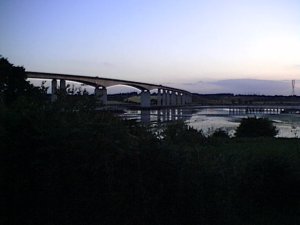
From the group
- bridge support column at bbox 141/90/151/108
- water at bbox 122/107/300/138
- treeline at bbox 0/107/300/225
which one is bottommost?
water at bbox 122/107/300/138

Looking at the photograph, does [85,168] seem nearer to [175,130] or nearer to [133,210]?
[133,210]

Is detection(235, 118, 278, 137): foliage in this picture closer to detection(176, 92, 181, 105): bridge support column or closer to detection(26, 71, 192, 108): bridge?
detection(26, 71, 192, 108): bridge

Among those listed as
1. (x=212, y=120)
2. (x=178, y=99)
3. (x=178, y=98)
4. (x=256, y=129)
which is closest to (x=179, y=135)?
(x=256, y=129)

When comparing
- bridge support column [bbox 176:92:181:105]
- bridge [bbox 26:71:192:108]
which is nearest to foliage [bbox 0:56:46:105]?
bridge [bbox 26:71:192:108]

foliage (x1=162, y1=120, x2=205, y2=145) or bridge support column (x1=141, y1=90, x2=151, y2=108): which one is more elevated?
bridge support column (x1=141, y1=90, x2=151, y2=108)

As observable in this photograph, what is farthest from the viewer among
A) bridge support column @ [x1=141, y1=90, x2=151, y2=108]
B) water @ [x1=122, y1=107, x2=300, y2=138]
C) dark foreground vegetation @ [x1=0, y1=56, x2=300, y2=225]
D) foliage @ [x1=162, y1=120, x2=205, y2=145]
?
bridge support column @ [x1=141, y1=90, x2=151, y2=108]

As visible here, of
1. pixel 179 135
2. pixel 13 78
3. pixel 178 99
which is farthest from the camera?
pixel 178 99

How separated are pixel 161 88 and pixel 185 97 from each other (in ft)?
79.8

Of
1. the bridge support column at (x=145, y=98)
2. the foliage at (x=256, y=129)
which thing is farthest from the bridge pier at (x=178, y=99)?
the foliage at (x=256, y=129)

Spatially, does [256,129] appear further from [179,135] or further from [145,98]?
[145,98]

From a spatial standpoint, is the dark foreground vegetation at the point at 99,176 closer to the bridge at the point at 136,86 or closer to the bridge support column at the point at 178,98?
the bridge at the point at 136,86

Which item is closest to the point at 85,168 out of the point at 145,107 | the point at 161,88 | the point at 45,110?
the point at 45,110

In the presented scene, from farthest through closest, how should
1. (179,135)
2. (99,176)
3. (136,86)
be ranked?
1. (136,86)
2. (179,135)
3. (99,176)

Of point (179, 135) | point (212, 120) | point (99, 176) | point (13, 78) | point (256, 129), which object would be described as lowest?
point (212, 120)
